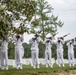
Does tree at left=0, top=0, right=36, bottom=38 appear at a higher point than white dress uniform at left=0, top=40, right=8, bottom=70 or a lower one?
higher

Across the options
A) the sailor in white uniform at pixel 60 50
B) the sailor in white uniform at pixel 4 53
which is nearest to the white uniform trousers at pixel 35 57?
the sailor in white uniform at pixel 4 53

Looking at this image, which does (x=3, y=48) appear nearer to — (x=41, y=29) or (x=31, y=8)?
(x=31, y=8)

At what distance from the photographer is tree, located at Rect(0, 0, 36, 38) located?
18.4 meters

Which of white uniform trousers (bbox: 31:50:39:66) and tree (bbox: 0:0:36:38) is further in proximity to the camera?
white uniform trousers (bbox: 31:50:39:66)

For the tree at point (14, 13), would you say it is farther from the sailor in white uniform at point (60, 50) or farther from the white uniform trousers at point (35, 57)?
the sailor in white uniform at point (60, 50)

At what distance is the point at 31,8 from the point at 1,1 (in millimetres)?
1977

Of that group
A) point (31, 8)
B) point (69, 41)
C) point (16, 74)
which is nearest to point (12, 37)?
point (31, 8)

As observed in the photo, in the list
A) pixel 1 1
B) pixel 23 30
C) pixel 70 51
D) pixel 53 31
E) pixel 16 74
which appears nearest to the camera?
pixel 16 74

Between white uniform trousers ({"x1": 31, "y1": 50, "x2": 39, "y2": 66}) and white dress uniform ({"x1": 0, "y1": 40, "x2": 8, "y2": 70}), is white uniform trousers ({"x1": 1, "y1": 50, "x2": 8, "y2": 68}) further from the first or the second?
white uniform trousers ({"x1": 31, "y1": 50, "x2": 39, "y2": 66})

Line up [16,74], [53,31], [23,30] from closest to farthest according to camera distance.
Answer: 1. [16,74]
2. [23,30]
3. [53,31]

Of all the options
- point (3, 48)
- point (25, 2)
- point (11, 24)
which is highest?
point (25, 2)

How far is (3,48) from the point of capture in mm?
20781

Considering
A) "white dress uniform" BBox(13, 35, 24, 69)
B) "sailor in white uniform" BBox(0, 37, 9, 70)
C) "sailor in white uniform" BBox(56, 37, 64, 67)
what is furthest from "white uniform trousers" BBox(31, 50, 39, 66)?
"sailor in white uniform" BBox(56, 37, 64, 67)

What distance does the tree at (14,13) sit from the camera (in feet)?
60.4
